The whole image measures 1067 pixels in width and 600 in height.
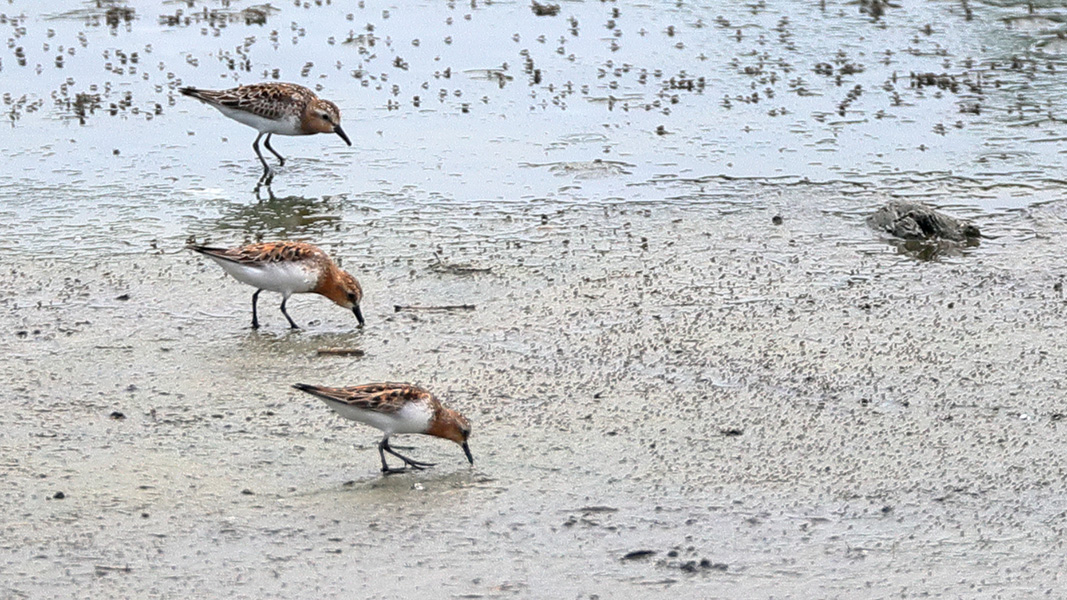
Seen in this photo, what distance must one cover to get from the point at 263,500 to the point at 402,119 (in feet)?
29.3

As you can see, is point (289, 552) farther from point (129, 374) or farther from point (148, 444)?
point (129, 374)

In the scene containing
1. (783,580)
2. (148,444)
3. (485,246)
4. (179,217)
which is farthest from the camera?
(179,217)

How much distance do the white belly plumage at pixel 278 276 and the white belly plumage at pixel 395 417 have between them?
7.61 feet

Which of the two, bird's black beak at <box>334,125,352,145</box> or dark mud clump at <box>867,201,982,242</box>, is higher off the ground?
bird's black beak at <box>334,125,352,145</box>

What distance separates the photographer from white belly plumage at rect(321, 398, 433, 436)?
25.1ft

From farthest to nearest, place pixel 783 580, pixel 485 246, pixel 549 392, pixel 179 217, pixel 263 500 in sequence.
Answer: pixel 179 217, pixel 485 246, pixel 549 392, pixel 263 500, pixel 783 580

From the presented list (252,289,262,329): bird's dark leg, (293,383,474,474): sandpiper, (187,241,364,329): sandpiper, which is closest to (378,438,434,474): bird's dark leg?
(293,383,474,474): sandpiper

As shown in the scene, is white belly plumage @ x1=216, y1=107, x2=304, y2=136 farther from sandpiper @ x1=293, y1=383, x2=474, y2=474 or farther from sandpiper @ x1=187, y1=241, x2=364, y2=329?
sandpiper @ x1=293, y1=383, x2=474, y2=474

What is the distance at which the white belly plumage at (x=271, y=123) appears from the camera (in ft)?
46.7

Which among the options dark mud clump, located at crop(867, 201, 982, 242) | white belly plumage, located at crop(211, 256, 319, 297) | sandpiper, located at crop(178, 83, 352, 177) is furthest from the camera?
sandpiper, located at crop(178, 83, 352, 177)

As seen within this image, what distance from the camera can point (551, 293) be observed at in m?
10.7

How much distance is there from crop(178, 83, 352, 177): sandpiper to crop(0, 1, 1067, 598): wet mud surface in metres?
0.40

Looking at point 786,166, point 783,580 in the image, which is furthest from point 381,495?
point 786,166

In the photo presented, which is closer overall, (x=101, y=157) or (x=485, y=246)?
(x=485, y=246)
